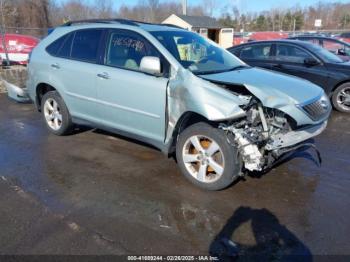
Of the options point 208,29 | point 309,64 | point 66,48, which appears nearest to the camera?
point 66,48

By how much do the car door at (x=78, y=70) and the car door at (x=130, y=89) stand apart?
0.20 m

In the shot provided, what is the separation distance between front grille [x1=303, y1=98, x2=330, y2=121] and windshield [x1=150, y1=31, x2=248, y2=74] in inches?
46.8

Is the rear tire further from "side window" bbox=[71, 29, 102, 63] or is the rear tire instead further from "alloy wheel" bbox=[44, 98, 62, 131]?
"alloy wheel" bbox=[44, 98, 62, 131]

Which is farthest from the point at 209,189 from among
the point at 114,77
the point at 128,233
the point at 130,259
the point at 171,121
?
→ the point at 114,77

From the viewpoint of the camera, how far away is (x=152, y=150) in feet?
16.7

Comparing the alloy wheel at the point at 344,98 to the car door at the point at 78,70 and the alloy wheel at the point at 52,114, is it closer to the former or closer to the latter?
the car door at the point at 78,70

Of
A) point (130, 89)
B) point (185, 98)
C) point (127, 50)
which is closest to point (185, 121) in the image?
point (185, 98)

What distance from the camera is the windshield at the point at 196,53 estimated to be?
13.7ft

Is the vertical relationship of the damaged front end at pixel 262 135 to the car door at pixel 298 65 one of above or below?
below

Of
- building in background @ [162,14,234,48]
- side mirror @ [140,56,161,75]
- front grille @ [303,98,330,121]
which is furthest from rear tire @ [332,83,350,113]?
building in background @ [162,14,234,48]

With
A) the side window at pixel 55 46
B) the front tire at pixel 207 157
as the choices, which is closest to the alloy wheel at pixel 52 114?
the side window at pixel 55 46

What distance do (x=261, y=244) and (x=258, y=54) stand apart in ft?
20.6

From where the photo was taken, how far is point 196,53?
4.54 m

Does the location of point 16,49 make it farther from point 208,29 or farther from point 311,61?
point 208,29
